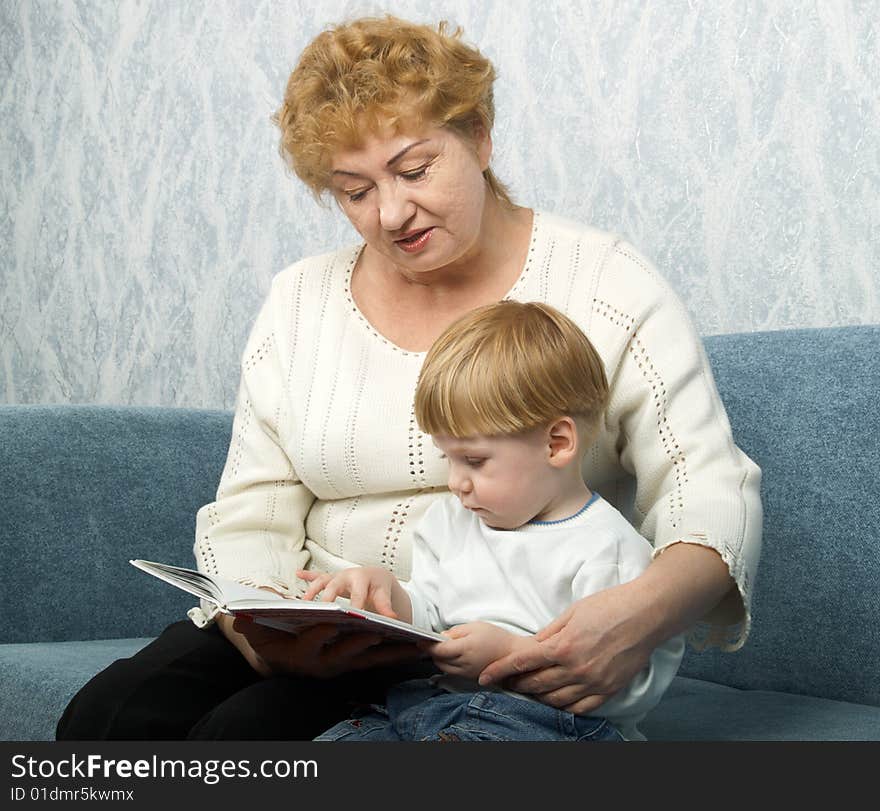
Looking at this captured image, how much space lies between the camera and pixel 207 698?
136 cm

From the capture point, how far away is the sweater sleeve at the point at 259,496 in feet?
5.09

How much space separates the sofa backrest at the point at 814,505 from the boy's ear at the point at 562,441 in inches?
20.0

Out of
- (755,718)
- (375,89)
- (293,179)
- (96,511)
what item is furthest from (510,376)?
(293,179)

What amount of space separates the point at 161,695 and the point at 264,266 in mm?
1623

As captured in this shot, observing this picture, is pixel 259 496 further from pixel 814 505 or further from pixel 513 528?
pixel 814 505

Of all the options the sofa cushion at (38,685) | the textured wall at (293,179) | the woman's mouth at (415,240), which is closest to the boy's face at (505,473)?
the woman's mouth at (415,240)

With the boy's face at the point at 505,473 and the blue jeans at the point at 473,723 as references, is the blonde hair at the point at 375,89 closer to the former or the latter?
the boy's face at the point at 505,473

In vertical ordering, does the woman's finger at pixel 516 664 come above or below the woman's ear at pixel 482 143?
below

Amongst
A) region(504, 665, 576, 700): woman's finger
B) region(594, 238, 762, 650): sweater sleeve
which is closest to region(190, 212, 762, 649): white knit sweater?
region(594, 238, 762, 650): sweater sleeve

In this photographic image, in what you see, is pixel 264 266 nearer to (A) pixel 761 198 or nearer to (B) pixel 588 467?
(A) pixel 761 198

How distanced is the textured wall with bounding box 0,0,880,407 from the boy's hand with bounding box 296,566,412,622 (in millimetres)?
942

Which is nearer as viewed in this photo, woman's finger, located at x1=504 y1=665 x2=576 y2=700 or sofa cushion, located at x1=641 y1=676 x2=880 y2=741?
woman's finger, located at x1=504 y1=665 x2=576 y2=700

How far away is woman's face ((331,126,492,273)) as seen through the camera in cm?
144

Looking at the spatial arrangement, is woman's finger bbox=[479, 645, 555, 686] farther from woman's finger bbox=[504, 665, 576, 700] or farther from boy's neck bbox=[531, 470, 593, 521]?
boy's neck bbox=[531, 470, 593, 521]
